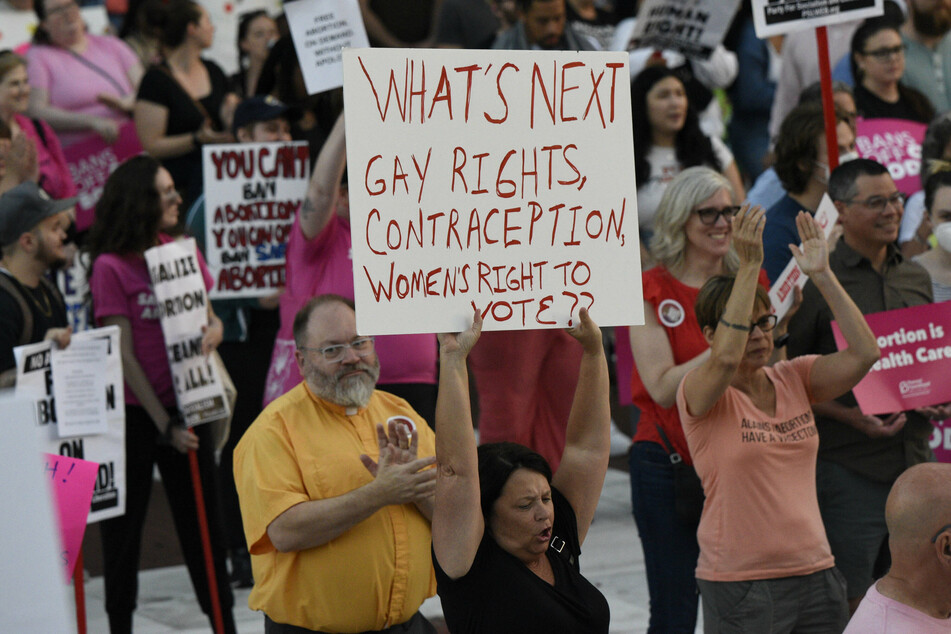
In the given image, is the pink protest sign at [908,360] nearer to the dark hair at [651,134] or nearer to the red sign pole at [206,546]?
the dark hair at [651,134]

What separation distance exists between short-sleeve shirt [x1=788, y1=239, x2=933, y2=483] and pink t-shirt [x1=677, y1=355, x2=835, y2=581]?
788 mm

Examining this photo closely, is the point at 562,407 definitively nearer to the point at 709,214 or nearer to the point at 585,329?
the point at 709,214

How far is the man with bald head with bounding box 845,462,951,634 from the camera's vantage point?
308 centimetres

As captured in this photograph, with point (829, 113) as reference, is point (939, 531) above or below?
below

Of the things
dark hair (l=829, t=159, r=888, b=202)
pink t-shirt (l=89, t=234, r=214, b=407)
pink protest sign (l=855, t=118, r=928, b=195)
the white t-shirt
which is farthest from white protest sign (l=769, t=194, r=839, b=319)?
pink t-shirt (l=89, t=234, r=214, b=407)

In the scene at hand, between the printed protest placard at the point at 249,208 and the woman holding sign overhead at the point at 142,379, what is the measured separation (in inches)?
25.0

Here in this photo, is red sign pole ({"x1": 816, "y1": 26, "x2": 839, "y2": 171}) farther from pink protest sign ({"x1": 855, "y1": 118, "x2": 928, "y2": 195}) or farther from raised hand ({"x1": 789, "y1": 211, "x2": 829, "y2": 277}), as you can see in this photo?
pink protest sign ({"x1": 855, "y1": 118, "x2": 928, "y2": 195})

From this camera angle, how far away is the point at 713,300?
13.8 ft

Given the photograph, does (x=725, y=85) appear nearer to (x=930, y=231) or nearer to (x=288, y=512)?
(x=930, y=231)

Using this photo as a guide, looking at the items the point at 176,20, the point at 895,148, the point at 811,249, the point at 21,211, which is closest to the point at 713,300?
the point at 811,249

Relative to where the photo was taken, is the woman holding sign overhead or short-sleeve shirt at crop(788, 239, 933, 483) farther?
the woman holding sign overhead

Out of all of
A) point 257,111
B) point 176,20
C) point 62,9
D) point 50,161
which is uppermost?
point 62,9

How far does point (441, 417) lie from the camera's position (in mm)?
3236

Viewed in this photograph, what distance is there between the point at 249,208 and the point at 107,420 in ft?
5.24
